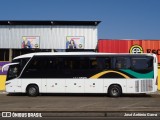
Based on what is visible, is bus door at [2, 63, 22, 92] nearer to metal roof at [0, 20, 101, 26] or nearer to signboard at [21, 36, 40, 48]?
signboard at [21, 36, 40, 48]

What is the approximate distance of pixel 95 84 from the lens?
26828mm

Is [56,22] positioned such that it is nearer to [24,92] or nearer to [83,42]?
[83,42]

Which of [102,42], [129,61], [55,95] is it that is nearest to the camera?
[129,61]

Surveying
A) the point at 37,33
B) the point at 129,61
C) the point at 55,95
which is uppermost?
the point at 37,33

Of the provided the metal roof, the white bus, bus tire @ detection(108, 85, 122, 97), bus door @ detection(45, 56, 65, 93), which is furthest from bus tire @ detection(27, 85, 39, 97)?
the metal roof

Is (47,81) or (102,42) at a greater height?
(102,42)

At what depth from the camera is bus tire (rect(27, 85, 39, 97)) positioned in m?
27.1

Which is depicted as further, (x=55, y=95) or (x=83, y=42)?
(x=83, y=42)

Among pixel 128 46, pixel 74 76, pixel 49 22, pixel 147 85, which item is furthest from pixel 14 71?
pixel 128 46

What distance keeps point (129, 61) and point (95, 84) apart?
2781 mm

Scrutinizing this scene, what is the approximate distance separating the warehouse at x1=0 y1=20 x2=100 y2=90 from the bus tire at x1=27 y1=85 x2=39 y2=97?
37.8 ft

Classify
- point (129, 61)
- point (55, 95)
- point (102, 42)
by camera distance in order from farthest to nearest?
point (102, 42), point (55, 95), point (129, 61)

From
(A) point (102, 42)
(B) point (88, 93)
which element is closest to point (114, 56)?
(B) point (88, 93)

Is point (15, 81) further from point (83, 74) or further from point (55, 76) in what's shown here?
point (83, 74)
